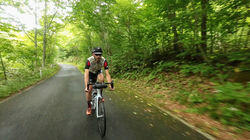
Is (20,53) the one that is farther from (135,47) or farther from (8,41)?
(135,47)

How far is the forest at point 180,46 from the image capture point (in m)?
3.67

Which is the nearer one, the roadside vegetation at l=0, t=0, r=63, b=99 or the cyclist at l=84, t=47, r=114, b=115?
the cyclist at l=84, t=47, r=114, b=115

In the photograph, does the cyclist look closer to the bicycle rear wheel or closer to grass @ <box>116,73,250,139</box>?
the bicycle rear wheel

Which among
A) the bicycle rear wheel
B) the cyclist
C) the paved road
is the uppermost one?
the cyclist

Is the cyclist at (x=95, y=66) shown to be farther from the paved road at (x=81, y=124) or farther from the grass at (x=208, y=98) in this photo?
the grass at (x=208, y=98)

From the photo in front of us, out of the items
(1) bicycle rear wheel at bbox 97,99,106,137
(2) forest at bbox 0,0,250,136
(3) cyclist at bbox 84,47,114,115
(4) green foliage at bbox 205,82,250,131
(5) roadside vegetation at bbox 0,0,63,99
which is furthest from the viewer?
(5) roadside vegetation at bbox 0,0,63,99

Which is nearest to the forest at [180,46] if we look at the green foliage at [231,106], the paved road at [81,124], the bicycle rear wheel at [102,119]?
the green foliage at [231,106]

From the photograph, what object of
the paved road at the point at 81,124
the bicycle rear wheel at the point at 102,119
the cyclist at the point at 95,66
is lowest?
the paved road at the point at 81,124

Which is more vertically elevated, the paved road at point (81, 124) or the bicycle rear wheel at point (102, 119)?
the bicycle rear wheel at point (102, 119)

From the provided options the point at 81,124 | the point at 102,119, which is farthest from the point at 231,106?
the point at 81,124

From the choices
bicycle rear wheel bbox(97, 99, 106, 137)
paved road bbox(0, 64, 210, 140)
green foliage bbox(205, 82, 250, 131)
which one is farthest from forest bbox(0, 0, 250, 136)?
bicycle rear wheel bbox(97, 99, 106, 137)

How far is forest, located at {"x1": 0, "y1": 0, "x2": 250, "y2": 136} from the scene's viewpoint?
3668mm

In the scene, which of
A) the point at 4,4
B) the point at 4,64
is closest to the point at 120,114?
the point at 4,64

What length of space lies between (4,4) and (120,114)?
13930 millimetres
